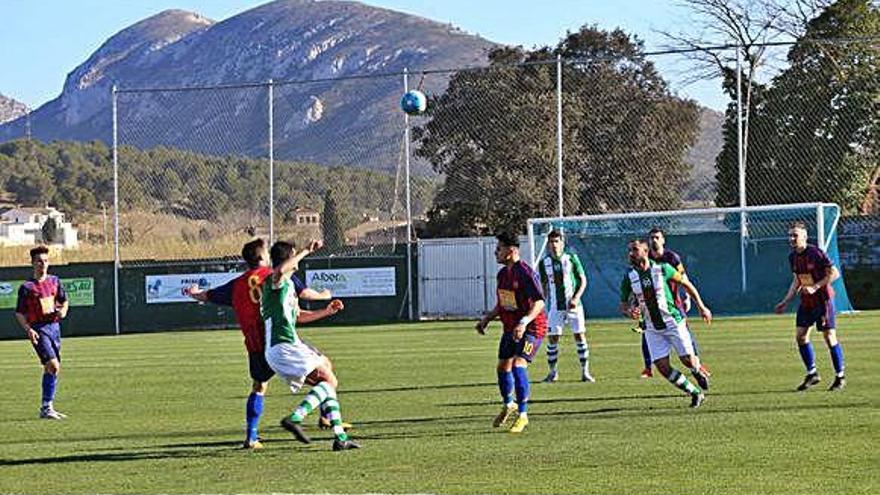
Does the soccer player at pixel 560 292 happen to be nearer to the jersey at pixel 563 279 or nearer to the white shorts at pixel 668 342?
the jersey at pixel 563 279

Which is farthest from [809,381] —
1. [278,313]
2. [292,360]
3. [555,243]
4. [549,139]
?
[549,139]

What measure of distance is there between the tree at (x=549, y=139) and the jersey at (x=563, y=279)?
18049 millimetres

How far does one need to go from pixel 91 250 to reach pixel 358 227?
9.37m

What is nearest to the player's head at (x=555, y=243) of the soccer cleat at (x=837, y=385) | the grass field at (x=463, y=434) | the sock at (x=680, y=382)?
the grass field at (x=463, y=434)

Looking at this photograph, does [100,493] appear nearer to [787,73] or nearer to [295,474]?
[295,474]

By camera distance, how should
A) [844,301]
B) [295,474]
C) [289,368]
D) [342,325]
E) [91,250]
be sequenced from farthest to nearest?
1. [91,250]
2. [342,325]
3. [844,301]
4. [289,368]
5. [295,474]

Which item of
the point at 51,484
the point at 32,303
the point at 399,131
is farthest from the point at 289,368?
the point at 399,131

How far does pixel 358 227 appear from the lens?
4162 centimetres

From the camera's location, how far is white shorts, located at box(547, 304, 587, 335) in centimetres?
2022

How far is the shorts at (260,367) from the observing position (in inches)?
512

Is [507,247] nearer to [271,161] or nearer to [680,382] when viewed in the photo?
[680,382]

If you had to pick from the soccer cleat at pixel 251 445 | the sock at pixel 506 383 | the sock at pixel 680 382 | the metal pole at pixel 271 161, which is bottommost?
the soccer cleat at pixel 251 445

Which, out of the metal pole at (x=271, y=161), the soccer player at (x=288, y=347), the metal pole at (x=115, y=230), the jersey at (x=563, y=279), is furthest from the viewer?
the metal pole at (x=115, y=230)

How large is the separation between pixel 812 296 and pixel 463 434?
18.5 feet
